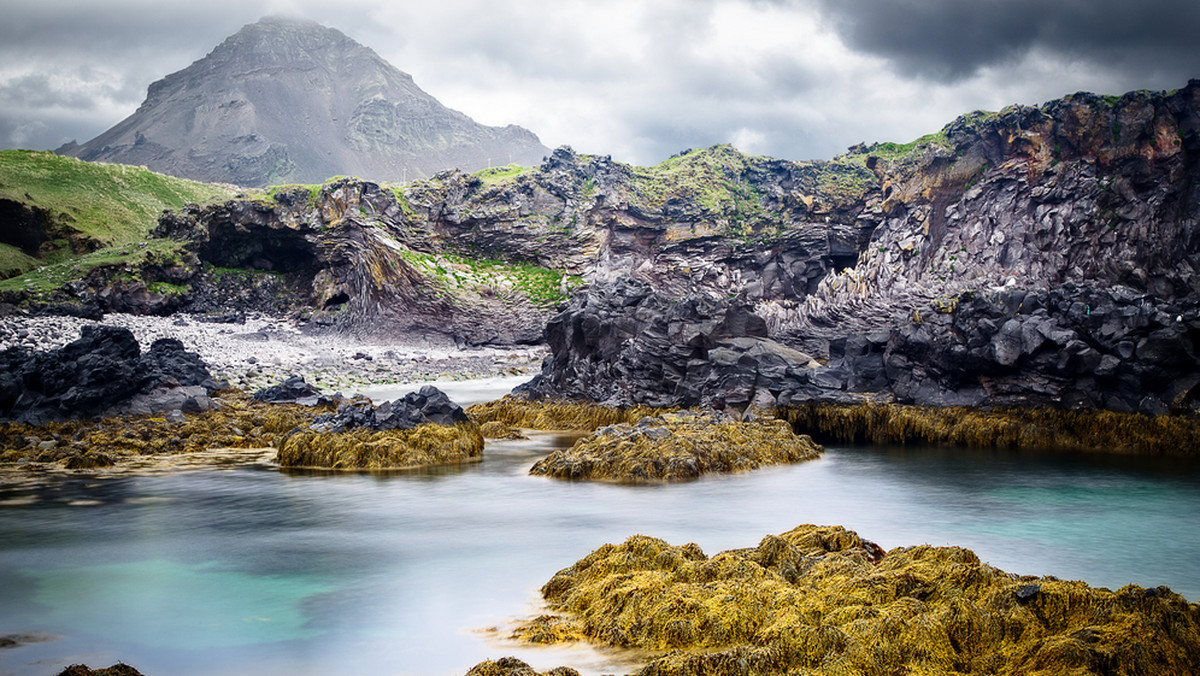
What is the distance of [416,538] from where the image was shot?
10.8 m

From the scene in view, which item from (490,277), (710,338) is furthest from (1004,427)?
(490,277)

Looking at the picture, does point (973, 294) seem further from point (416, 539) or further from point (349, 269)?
point (349, 269)

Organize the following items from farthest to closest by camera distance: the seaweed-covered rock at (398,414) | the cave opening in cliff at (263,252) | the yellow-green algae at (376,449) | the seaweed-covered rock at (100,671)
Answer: the cave opening in cliff at (263,252), the seaweed-covered rock at (398,414), the yellow-green algae at (376,449), the seaweed-covered rock at (100,671)

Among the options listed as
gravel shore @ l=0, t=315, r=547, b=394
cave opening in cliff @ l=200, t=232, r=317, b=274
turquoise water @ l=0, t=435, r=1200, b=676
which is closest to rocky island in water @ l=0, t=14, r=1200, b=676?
cave opening in cliff @ l=200, t=232, r=317, b=274

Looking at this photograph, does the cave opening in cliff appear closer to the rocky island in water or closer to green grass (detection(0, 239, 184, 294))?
the rocky island in water

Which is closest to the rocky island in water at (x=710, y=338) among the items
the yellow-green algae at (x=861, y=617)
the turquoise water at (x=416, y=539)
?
the yellow-green algae at (x=861, y=617)

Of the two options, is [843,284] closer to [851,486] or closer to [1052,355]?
[1052,355]

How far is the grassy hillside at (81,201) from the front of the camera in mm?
56844

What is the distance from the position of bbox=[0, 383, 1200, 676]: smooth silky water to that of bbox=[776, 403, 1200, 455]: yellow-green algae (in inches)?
44.2

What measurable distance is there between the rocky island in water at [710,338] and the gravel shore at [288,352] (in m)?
0.35

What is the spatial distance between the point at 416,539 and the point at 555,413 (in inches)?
549

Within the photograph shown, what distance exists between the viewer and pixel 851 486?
581 inches

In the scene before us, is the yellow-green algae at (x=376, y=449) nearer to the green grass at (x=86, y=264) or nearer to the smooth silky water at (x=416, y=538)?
the smooth silky water at (x=416, y=538)

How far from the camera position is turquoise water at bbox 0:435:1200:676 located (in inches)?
263
